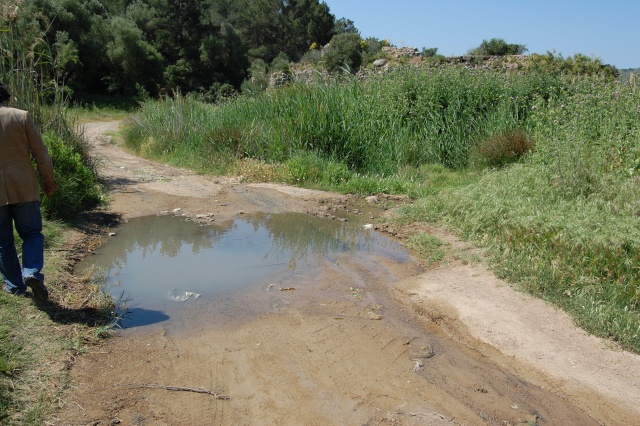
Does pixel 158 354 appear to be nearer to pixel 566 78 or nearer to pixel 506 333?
pixel 506 333

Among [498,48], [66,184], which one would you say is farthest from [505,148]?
[498,48]

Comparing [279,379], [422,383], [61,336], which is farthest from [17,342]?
[422,383]

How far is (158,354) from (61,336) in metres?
0.77

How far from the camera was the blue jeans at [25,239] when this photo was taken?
4.55 m

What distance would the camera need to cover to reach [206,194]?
389 inches

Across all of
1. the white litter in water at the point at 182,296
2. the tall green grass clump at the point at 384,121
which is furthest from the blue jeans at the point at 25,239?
the tall green grass clump at the point at 384,121

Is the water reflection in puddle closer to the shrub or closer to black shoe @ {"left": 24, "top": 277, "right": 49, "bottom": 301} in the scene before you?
black shoe @ {"left": 24, "top": 277, "right": 49, "bottom": 301}

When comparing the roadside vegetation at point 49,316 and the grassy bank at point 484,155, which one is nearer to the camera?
the roadside vegetation at point 49,316

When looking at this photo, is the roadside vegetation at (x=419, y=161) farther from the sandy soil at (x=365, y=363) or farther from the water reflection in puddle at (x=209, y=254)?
the water reflection in puddle at (x=209, y=254)

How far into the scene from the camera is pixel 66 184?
7.57m

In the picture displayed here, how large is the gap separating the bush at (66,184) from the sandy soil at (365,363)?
3.29m

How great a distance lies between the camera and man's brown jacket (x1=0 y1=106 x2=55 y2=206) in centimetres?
443

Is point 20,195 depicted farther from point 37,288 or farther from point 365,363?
point 365,363

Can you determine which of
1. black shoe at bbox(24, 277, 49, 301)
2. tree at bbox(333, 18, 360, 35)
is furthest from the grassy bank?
tree at bbox(333, 18, 360, 35)
